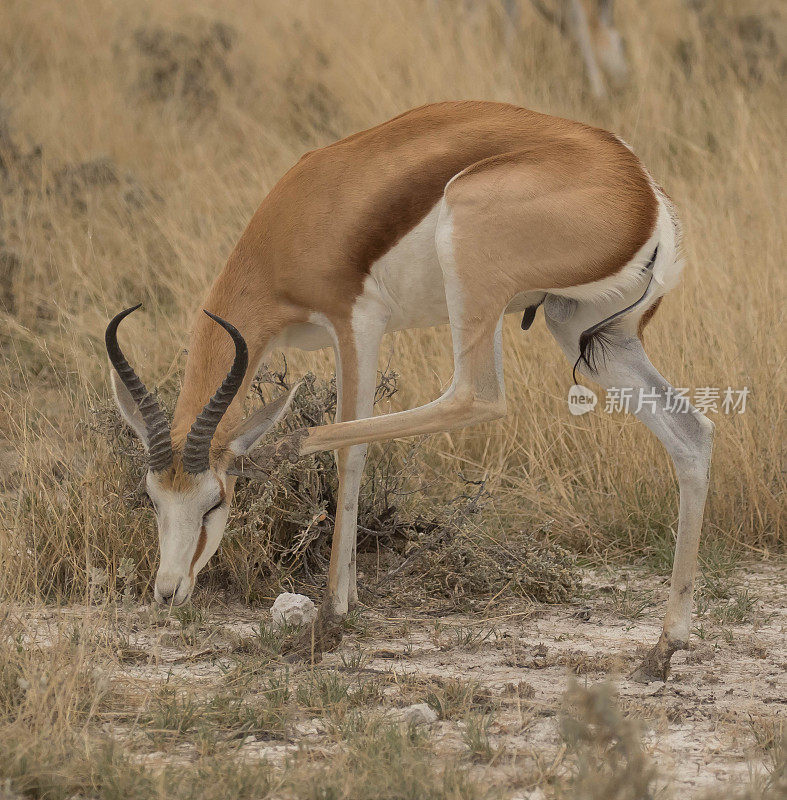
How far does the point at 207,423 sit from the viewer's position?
164 inches

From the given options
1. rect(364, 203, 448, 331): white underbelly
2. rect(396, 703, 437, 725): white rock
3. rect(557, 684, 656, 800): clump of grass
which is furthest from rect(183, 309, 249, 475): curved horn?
rect(557, 684, 656, 800): clump of grass

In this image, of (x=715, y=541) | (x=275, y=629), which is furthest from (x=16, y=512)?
(x=715, y=541)

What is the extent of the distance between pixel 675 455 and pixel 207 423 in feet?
5.76

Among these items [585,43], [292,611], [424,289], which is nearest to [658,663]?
[292,611]

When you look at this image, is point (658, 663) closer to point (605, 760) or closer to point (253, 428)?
point (605, 760)

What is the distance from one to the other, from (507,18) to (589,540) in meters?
7.48

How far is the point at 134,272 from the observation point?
8484 millimetres

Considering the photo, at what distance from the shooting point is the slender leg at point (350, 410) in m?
4.58

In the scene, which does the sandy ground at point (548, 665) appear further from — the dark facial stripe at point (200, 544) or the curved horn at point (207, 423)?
the curved horn at point (207, 423)

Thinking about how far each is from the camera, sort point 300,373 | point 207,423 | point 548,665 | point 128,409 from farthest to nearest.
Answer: point 300,373 → point 548,665 → point 128,409 → point 207,423

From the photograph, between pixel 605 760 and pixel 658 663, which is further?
pixel 658 663

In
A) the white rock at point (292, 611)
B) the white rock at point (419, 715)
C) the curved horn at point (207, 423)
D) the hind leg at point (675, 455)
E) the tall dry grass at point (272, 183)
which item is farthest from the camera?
the tall dry grass at point (272, 183)

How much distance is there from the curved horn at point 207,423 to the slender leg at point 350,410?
1.88 feet

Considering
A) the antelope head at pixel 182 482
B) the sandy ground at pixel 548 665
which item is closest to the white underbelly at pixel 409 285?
the antelope head at pixel 182 482
